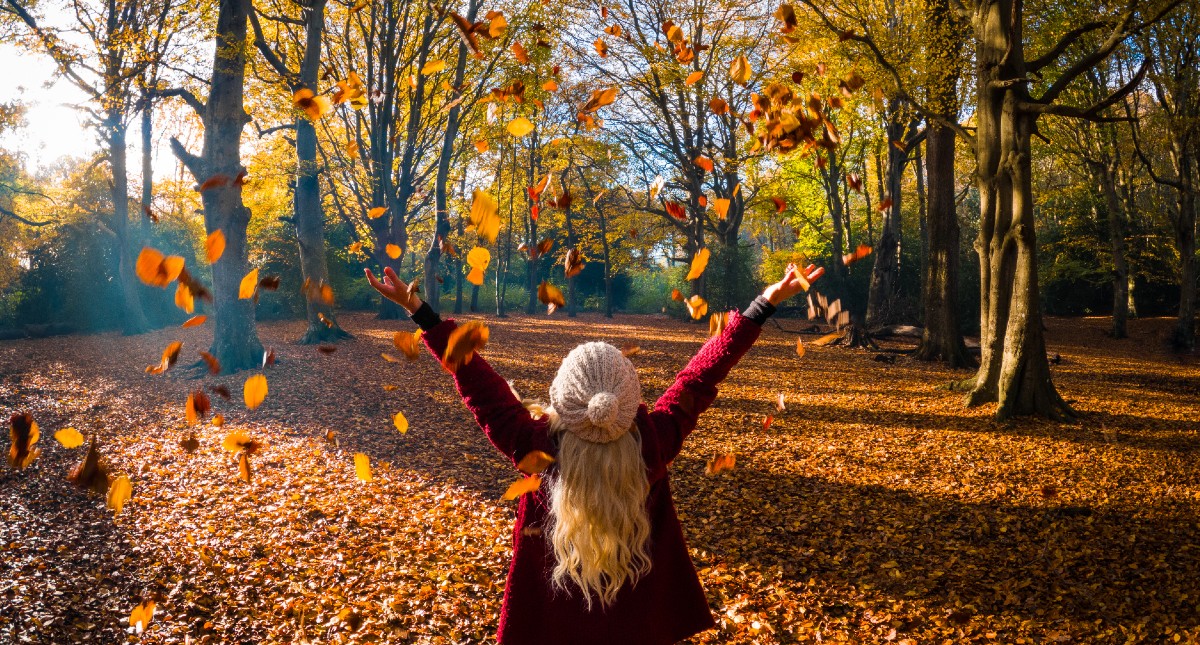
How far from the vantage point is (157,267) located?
3.50m

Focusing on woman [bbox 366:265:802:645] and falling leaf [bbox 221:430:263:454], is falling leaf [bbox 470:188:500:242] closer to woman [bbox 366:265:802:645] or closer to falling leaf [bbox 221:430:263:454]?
woman [bbox 366:265:802:645]

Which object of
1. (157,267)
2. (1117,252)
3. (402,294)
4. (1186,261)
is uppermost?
(1117,252)

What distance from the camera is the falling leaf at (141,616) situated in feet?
12.2

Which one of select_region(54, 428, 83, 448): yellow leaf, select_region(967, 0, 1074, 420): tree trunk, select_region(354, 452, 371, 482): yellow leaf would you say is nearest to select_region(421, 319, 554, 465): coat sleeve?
select_region(54, 428, 83, 448): yellow leaf

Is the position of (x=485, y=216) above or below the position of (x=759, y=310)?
above

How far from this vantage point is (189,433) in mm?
8000

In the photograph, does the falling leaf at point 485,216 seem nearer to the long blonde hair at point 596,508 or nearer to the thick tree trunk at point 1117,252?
the long blonde hair at point 596,508

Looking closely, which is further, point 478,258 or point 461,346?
point 478,258

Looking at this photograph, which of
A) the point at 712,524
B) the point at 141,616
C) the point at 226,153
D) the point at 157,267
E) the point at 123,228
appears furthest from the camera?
the point at 123,228

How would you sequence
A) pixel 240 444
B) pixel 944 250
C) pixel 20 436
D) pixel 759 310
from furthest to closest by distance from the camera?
pixel 944 250
pixel 240 444
pixel 20 436
pixel 759 310

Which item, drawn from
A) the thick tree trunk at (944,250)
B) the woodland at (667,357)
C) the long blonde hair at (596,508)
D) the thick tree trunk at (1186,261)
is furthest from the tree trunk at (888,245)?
the long blonde hair at (596,508)

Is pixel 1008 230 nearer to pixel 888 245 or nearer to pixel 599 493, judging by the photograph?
pixel 599 493

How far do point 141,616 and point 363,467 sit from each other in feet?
8.99

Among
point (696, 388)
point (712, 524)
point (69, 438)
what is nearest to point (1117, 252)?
point (712, 524)
